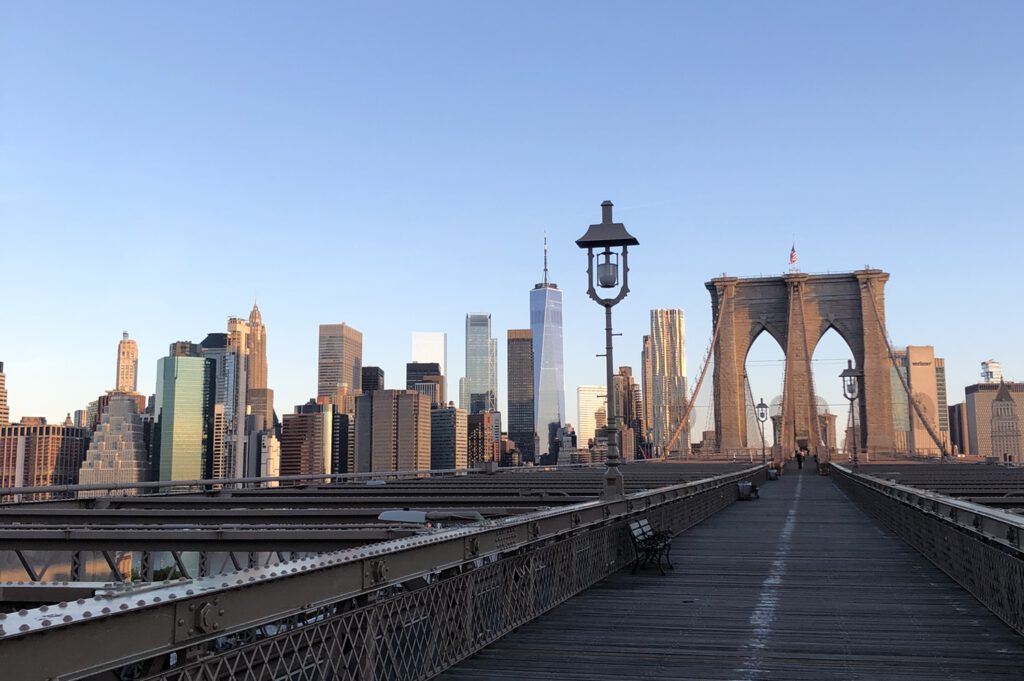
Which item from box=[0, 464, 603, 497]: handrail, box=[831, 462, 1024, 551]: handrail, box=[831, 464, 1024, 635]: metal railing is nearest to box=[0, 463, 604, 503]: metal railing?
box=[0, 464, 603, 497]: handrail

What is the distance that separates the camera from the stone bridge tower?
12044 cm

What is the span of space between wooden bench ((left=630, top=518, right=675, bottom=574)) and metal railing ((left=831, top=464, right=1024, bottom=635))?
3955 mm

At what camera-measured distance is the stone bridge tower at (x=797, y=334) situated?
395 ft

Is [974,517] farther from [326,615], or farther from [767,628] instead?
[326,615]

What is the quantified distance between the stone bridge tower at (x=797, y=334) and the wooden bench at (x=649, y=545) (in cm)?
10775

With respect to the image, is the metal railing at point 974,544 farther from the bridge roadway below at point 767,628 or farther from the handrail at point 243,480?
the handrail at point 243,480

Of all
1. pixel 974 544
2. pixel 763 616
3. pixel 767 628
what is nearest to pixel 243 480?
pixel 763 616

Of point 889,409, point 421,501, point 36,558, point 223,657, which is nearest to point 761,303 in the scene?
point 889,409

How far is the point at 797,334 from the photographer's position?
399 ft

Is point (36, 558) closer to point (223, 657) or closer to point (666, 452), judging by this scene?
point (223, 657)

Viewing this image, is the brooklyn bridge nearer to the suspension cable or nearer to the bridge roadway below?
the bridge roadway below

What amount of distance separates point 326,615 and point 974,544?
8533 millimetres

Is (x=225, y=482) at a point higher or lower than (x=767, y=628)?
higher

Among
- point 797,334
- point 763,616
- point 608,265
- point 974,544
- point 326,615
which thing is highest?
point 797,334
